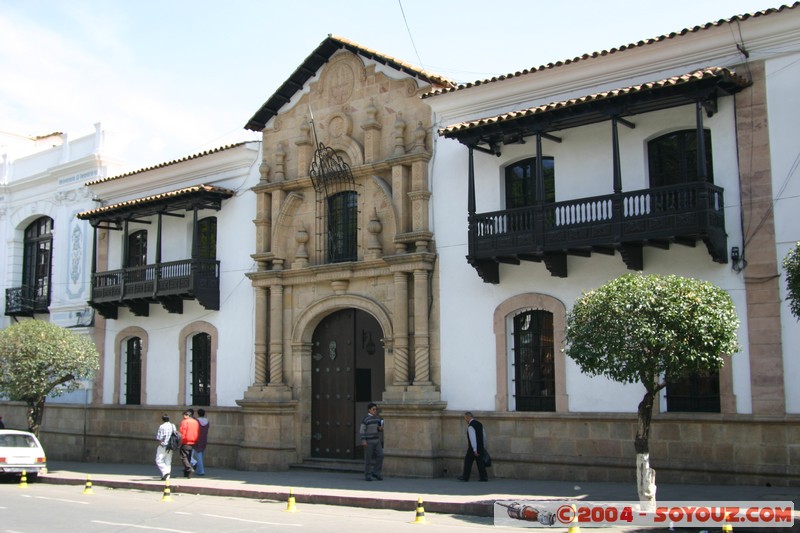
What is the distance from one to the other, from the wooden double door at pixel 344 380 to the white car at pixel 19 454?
250 inches

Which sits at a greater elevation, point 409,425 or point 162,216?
point 162,216

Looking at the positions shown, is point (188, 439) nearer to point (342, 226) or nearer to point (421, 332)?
point (421, 332)

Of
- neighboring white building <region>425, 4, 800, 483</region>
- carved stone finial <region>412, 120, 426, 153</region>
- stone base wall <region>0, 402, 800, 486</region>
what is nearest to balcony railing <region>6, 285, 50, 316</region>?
stone base wall <region>0, 402, 800, 486</region>

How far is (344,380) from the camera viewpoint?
21406 mm

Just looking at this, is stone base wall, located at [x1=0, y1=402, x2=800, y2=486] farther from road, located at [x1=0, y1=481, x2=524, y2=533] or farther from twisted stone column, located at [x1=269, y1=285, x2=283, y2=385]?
road, located at [x1=0, y1=481, x2=524, y2=533]

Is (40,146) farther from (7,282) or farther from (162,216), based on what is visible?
(162,216)

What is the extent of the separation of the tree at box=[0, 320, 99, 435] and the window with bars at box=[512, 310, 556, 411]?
38.4 ft

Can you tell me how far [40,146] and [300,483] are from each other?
70.8 feet

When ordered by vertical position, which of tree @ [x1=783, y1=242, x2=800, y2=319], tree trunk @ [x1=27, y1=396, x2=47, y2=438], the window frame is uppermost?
the window frame

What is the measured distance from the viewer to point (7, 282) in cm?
2984

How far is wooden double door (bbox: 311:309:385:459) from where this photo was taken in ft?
69.4

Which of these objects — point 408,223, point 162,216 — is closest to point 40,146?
point 162,216

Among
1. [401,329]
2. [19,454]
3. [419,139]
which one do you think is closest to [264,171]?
[419,139]

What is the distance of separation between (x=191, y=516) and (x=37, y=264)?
1820cm
